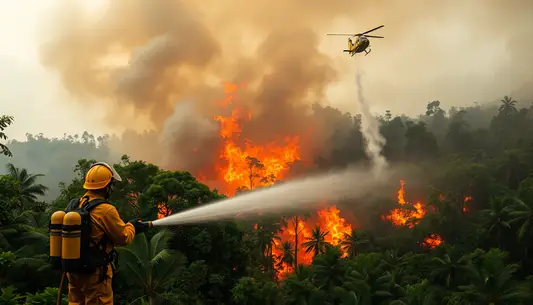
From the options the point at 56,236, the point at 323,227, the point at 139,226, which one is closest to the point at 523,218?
the point at 323,227

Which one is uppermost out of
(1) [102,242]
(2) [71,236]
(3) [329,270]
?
(2) [71,236]

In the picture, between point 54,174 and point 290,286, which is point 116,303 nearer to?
point 290,286

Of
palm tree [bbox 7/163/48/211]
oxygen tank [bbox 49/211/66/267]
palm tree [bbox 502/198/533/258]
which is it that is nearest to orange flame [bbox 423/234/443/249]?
palm tree [bbox 502/198/533/258]

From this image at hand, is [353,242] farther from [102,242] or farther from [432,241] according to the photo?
[102,242]

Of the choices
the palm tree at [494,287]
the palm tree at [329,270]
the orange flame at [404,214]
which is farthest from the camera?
the orange flame at [404,214]

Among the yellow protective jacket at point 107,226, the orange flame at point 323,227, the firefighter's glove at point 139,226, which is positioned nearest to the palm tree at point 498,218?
the orange flame at point 323,227

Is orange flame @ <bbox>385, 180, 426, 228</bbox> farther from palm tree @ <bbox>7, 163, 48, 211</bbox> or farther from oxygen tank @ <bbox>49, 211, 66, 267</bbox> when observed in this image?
oxygen tank @ <bbox>49, 211, 66, 267</bbox>

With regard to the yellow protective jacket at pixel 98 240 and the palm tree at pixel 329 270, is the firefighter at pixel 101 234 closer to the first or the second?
the yellow protective jacket at pixel 98 240

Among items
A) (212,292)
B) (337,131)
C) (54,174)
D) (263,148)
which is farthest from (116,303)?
(54,174)
